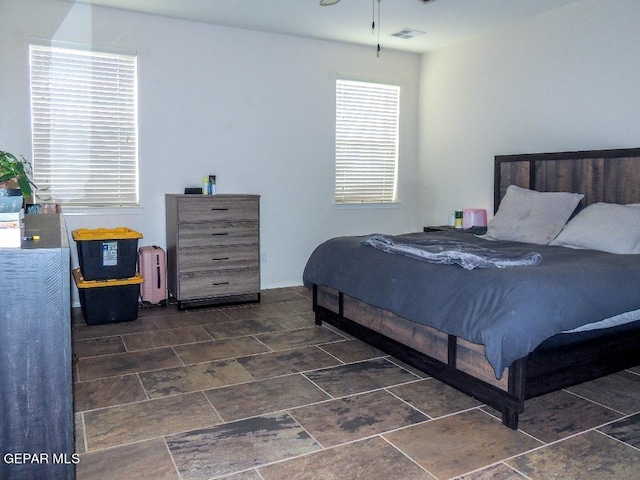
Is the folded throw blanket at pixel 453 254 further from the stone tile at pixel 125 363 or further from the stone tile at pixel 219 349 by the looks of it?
the stone tile at pixel 125 363

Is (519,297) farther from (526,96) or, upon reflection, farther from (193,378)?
(526,96)

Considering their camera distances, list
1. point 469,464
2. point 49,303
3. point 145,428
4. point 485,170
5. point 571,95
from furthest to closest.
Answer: point 485,170 → point 571,95 → point 145,428 → point 469,464 → point 49,303

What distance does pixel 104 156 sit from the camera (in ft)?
14.9

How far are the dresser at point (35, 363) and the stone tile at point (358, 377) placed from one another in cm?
162

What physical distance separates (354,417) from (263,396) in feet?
1.70

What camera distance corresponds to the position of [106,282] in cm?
409

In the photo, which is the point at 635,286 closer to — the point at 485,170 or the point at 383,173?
the point at 485,170

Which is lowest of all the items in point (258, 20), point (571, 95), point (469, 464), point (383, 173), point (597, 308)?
point (469, 464)

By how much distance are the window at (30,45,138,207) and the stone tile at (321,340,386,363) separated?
7.64 ft

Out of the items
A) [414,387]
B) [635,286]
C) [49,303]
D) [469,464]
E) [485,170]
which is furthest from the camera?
[485,170]

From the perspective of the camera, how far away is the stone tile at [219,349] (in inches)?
132

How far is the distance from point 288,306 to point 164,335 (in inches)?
47.8

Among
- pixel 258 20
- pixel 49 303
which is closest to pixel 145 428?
pixel 49 303
